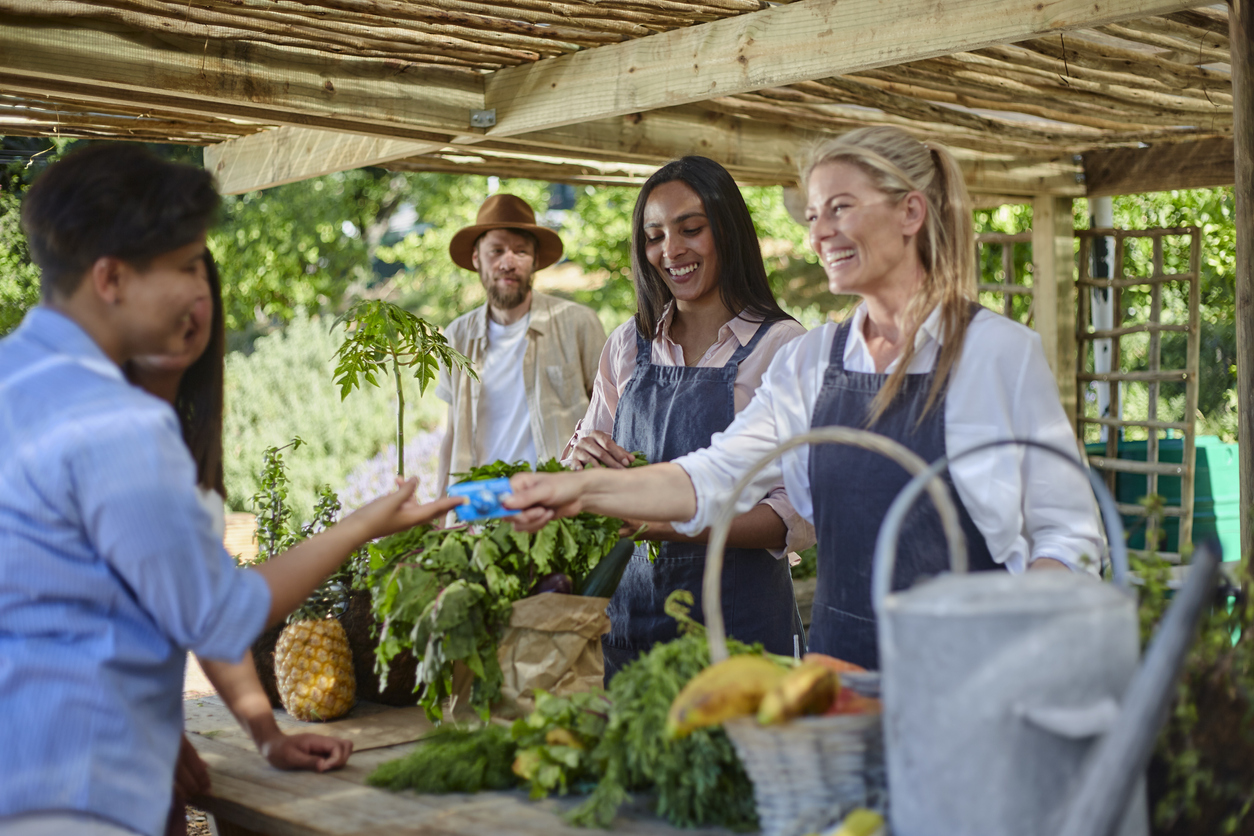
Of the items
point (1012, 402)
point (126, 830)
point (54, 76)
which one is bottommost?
point (126, 830)

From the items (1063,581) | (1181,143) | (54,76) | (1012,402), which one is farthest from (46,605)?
(1181,143)

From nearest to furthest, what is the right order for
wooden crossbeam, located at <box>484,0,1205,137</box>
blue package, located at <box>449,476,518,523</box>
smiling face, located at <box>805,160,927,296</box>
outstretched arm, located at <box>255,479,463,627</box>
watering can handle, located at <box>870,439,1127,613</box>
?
A: watering can handle, located at <box>870,439,1127,613</box>, outstretched arm, located at <box>255,479,463,627</box>, blue package, located at <box>449,476,518,523</box>, smiling face, located at <box>805,160,927,296</box>, wooden crossbeam, located at <box>484,0,1205,137</box>

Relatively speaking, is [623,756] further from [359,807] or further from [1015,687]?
[1015,687]

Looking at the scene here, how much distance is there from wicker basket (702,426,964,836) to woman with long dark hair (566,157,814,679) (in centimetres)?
121

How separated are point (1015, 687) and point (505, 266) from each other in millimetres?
4584

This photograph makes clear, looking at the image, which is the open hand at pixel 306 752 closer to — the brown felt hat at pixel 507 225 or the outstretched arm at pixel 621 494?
the outstretched arm at pixel 621 494

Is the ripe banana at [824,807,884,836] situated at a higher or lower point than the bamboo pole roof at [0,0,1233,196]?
lower

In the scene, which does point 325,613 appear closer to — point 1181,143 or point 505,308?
point 505,308

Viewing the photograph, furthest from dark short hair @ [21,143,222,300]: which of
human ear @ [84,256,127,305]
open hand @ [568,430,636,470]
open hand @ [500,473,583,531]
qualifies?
open hand @ [568,430,636,470]

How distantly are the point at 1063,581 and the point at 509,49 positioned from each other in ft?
11.1

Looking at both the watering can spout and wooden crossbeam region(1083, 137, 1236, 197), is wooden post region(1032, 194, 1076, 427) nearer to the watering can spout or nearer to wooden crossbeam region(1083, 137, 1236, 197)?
wooden crossbeam region(1083, 137, 1236, 197)

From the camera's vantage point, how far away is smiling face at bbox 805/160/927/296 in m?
2.17

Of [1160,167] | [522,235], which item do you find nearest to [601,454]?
[522,235]

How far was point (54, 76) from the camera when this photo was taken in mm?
3494
